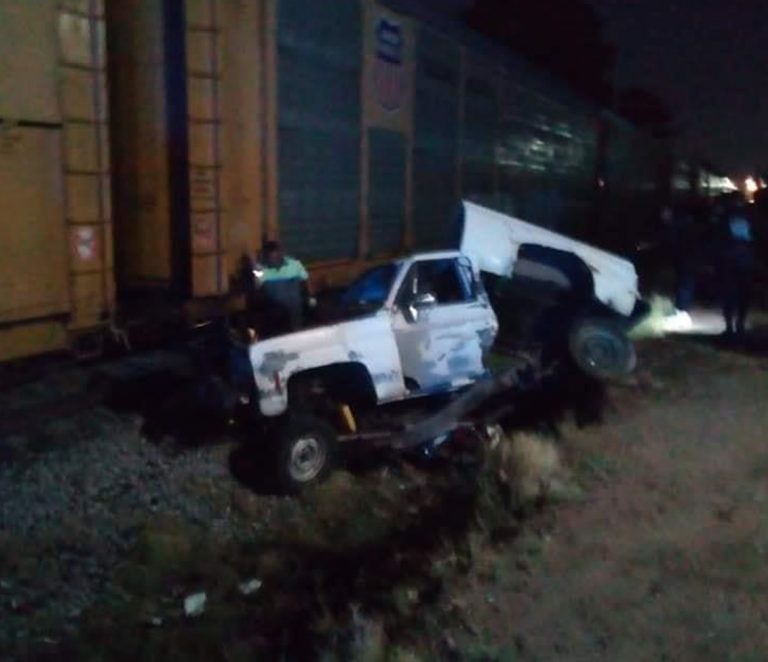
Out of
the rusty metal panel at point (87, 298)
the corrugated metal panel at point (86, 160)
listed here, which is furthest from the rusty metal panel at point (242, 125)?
the rusty metal panel at point (87, 298)

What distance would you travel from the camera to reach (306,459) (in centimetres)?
746

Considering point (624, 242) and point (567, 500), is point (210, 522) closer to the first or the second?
point (567, 500)

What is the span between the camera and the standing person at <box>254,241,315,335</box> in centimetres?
892

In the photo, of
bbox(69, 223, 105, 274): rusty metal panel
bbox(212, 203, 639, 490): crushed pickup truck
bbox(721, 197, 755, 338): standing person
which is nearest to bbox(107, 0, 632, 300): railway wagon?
bbox(212, 203, 639, 490): crushed pickup truck

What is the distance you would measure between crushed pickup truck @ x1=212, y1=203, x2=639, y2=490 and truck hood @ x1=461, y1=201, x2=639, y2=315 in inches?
0.5

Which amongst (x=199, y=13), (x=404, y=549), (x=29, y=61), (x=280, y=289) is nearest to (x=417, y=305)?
(x=280, y=289)

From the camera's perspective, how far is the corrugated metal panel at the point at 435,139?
1333 centimetres

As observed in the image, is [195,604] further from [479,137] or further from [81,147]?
[479,137]

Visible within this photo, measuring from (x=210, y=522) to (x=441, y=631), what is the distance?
2747mm

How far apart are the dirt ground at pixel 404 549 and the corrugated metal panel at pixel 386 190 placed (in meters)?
3.94

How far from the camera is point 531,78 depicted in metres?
18.7

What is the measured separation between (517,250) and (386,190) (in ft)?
11.7

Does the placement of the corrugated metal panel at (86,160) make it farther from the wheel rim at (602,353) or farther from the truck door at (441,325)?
the wheel rim at (602,353)

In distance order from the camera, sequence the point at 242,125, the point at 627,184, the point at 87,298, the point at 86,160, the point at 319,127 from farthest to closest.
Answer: the point at 627,184
the point at 319,127
the point at 242,125
the point at 87,298
the point at 86,160
